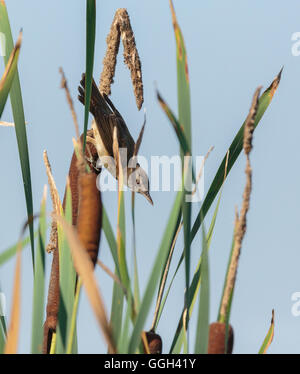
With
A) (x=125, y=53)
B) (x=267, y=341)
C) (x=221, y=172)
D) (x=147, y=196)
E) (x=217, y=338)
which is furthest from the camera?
(x=147, y=196)

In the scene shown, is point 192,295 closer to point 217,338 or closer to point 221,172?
point 221,172

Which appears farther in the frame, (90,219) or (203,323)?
(203,323)

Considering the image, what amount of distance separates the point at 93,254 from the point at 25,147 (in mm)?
679

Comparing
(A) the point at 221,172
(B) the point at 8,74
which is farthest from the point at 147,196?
(B) the point at 8,74

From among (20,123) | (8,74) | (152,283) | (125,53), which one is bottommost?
(152,283)

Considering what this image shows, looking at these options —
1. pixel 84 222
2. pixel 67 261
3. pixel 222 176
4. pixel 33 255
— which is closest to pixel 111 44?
pixel 222 176

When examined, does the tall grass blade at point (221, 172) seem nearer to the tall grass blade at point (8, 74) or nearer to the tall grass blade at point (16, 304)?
the tall grass blade at point (8, 74)

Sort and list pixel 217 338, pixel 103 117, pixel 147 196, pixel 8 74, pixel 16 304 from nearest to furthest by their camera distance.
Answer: pixel 16 304, pixel 217 338, pixel 8 74, pixel 103 117, pixel 147 196

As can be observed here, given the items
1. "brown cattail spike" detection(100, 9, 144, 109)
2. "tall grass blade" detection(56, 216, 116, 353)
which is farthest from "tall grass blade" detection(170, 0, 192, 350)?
"brown cattail spike" detection(100, 9, 144, 109)

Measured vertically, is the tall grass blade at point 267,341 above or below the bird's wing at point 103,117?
below

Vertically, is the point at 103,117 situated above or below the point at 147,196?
above

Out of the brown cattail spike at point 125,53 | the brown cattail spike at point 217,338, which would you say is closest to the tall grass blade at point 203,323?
the brown cattail spike at point 217,338
